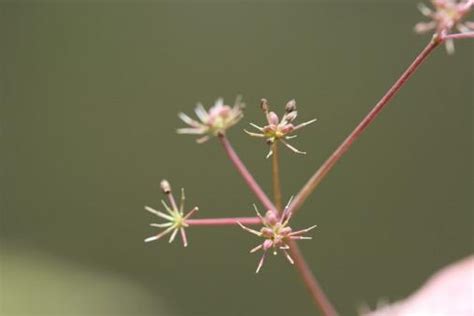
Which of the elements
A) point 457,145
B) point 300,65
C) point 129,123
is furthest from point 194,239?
point 457,145

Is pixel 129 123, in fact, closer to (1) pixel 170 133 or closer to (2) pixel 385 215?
(1) pixel 170 133

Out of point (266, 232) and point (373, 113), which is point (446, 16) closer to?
point (373, 113)

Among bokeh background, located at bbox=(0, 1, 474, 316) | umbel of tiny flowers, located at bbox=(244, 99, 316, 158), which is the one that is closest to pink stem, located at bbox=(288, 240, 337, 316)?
umbel of tiny flowers, located at bbox=(244, 99, 316, 158)

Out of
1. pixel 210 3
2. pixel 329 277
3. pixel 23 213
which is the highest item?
pixel 210 3

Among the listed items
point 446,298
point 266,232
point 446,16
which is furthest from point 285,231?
point 446,298

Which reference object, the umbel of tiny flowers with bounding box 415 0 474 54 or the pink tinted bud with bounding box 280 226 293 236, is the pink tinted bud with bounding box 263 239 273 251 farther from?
the umbel of tiny flowers with bounding box 415 0 474 54

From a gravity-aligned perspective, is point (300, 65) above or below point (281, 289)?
above
